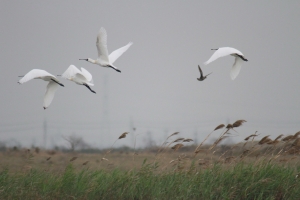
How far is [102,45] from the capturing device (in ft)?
39.3

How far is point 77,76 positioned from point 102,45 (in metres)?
1.03

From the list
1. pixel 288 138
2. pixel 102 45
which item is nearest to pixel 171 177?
pixel 288 138

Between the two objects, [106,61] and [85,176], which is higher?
[106,61]

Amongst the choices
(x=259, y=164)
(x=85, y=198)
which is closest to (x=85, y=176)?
(x=85, y=198)

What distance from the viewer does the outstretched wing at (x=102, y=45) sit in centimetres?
1173

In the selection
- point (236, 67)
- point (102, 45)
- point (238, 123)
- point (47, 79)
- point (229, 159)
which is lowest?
point (229, 159)

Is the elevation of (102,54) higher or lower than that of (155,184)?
higher

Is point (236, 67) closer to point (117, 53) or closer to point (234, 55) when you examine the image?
point (234, 55)

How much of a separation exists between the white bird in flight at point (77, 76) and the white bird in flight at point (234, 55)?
262cm

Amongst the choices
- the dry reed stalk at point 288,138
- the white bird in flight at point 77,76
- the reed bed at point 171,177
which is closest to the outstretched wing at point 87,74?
the white bird in flight at point 77,76

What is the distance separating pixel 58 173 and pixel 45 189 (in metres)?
0.88

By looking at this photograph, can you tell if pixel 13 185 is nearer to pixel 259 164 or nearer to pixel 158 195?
pixel 158 195

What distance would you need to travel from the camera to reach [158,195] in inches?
337

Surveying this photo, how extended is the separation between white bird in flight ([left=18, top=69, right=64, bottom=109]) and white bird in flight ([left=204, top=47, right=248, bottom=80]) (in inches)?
130
